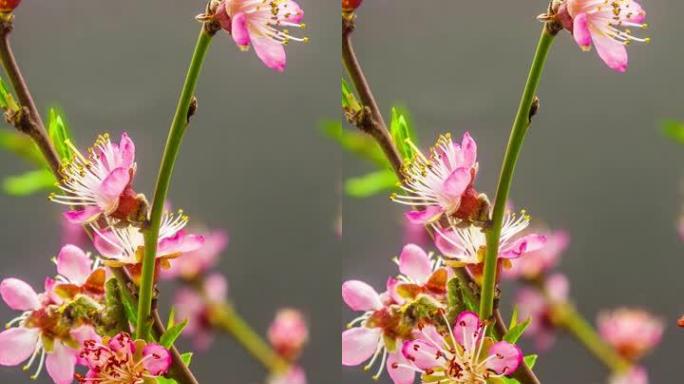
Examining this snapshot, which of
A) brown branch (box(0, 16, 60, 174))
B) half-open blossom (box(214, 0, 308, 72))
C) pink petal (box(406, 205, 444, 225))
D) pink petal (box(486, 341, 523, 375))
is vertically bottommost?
pink petal (box(486, 341, 523, 375))

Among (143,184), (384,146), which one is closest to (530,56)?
(384,146)

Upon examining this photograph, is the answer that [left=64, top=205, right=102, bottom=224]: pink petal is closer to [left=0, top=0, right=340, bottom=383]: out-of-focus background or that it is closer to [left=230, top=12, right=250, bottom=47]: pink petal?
[left=0, top=0, right=340, bottom=383]: out-of-focus background

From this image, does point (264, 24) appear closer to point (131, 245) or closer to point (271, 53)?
point (271, 53)

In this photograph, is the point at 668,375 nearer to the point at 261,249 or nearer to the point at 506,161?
the point at 506,161

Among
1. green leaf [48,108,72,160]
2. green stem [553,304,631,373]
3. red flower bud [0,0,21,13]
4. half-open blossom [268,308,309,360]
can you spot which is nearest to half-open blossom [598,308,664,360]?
green stem [553,304,631,373]

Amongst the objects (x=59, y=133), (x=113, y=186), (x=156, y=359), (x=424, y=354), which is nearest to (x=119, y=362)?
(x=156, y=359)

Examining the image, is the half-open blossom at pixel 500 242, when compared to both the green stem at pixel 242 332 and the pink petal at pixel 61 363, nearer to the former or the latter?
the green stem at pixel 242 332

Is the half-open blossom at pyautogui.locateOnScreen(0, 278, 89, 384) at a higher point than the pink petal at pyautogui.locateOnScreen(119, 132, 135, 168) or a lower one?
lower
